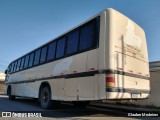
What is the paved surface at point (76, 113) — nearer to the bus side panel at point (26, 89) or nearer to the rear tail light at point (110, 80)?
the bus side panel at point (26, 89)

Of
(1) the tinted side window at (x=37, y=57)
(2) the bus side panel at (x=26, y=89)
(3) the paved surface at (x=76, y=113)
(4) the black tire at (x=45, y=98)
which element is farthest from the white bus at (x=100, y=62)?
(1) the tinted side window at (x=37, y=57)

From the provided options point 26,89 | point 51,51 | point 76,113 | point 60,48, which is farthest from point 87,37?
point 26,89

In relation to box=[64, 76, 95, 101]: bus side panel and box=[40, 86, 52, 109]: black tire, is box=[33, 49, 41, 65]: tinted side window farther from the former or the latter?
box=[64, 76, 95, 101]: bus side panel

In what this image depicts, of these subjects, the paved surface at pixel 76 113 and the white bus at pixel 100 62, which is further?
the paved surface at pixel 76 113

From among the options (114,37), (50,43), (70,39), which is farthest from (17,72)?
(114,37)

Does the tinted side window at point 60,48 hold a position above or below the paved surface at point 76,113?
above

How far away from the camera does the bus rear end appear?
306 inches

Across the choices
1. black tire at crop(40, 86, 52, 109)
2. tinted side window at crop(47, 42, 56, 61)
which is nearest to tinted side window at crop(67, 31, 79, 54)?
tinted side window at crop(47, 42, 56, 61)

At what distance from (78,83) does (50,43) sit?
4163 millimetres

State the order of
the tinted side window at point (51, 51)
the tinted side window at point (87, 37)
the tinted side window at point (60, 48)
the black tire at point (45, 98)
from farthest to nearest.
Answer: the tinted side window at point (51, 51) < the black tire at point (45, 98) < the tinted side window at point (60, 48) < the tinted side window at point (87, 37)

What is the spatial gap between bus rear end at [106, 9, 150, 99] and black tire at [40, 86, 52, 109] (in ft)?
14.6

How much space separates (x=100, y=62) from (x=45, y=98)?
5.03 m

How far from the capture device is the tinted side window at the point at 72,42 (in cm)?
953

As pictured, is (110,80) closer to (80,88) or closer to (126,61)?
(126,61)
